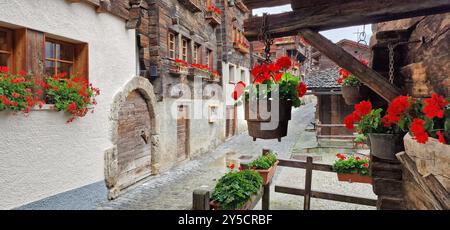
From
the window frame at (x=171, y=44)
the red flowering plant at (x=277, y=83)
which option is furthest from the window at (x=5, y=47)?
the window frame at (x=171, y=44)

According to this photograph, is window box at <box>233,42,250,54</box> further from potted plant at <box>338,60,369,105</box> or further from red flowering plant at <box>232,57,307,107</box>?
red flowering plant at <box>232,57,307,107</box>

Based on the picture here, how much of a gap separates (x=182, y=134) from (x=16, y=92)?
6.25m

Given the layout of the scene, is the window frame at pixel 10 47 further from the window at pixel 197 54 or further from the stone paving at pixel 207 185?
the window at pixel 197 54

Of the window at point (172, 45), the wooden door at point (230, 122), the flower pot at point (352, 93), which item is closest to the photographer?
the flower pot at point (352, 93)

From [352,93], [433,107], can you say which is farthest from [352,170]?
[433,107]

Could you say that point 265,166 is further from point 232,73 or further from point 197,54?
point 232,73

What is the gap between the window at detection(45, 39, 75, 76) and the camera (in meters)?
4.90

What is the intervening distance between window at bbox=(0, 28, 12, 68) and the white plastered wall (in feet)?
0.88

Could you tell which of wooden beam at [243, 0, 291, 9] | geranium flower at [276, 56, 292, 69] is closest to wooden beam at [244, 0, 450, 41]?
wooden beam at [243, 0, 291, 9]

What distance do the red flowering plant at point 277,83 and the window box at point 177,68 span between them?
6.11 m

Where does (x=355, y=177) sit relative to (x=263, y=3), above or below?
below

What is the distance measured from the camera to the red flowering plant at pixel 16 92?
367 centimetres

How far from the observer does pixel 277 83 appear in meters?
2.62

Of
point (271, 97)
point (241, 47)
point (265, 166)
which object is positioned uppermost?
point (241, 47)
